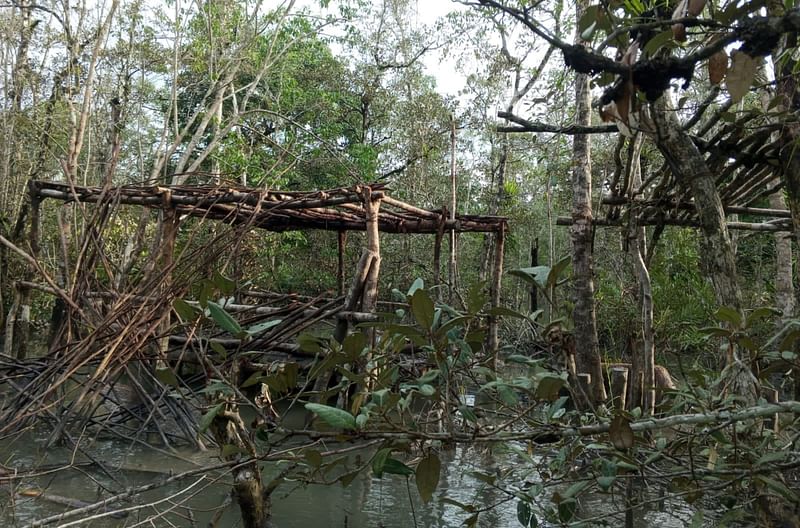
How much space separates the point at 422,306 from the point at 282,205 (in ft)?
11.2

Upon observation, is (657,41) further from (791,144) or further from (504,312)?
(791,144)

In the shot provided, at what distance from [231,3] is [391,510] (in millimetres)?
10622

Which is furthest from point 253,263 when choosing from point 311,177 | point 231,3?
point 231,3

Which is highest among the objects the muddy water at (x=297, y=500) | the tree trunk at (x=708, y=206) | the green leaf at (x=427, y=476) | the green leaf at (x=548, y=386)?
the tree trunk at (x=708, y=206)

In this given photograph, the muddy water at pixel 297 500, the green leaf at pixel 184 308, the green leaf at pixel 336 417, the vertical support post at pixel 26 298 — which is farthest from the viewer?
the vertical support post at pixel 26 298

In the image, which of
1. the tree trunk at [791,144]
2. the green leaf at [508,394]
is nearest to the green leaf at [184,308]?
the green leaf at [508,394]

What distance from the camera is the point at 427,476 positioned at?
163 cm

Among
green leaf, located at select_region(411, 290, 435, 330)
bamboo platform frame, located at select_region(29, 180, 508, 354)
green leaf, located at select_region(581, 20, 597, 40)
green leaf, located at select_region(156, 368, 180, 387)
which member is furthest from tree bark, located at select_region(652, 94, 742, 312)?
bamboo platform frame, located at select_region(29, 180, 508, 354)

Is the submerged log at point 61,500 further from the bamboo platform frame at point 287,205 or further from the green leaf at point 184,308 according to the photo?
the green leaf at point 184,308

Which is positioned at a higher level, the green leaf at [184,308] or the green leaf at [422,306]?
the green leaf at [422,306]

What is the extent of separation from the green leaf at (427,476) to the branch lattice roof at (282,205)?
2158mm

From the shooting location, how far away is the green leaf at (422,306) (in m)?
1.59

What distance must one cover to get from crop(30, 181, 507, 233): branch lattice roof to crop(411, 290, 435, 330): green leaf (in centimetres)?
209

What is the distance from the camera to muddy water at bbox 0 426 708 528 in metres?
4.06
